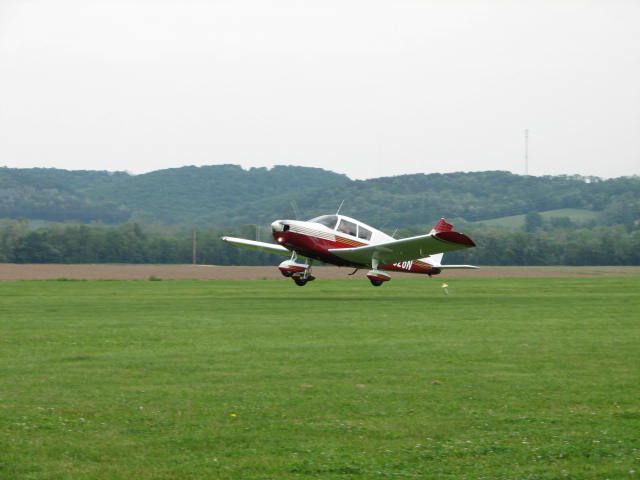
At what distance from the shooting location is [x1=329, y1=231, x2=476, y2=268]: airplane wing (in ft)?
99.6

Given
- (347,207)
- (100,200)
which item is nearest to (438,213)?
(347,207)

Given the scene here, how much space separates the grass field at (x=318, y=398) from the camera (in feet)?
25.3

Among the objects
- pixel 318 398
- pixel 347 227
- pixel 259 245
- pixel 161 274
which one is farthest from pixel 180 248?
pixel 318 398

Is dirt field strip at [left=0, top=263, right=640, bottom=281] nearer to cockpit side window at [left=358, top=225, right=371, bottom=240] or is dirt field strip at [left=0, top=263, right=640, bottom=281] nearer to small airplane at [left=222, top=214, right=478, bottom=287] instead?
small airplane at [left=222, top=214, right=478, bottom=287]

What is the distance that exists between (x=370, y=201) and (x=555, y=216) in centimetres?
2773

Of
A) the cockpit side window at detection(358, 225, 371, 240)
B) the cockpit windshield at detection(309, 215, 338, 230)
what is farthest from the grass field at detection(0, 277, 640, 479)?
the cockpit side window at detection(358, 225, 371, 240)

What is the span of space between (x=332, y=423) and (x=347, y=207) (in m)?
140

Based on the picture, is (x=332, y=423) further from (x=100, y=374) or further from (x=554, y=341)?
(x=554, y=341)

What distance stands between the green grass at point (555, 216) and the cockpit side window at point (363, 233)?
102 meters

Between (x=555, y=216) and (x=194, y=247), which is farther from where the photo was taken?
(x=555, y=216)

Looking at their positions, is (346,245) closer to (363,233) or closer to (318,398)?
(363,233)

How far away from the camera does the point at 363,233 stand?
3384 centimetres

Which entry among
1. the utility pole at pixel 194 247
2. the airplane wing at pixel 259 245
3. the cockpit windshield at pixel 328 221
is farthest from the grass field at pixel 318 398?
the utility pole at pixel 194 247

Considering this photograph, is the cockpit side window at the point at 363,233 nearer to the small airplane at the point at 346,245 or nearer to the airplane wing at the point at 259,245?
the small airplane at the point at 346,245
